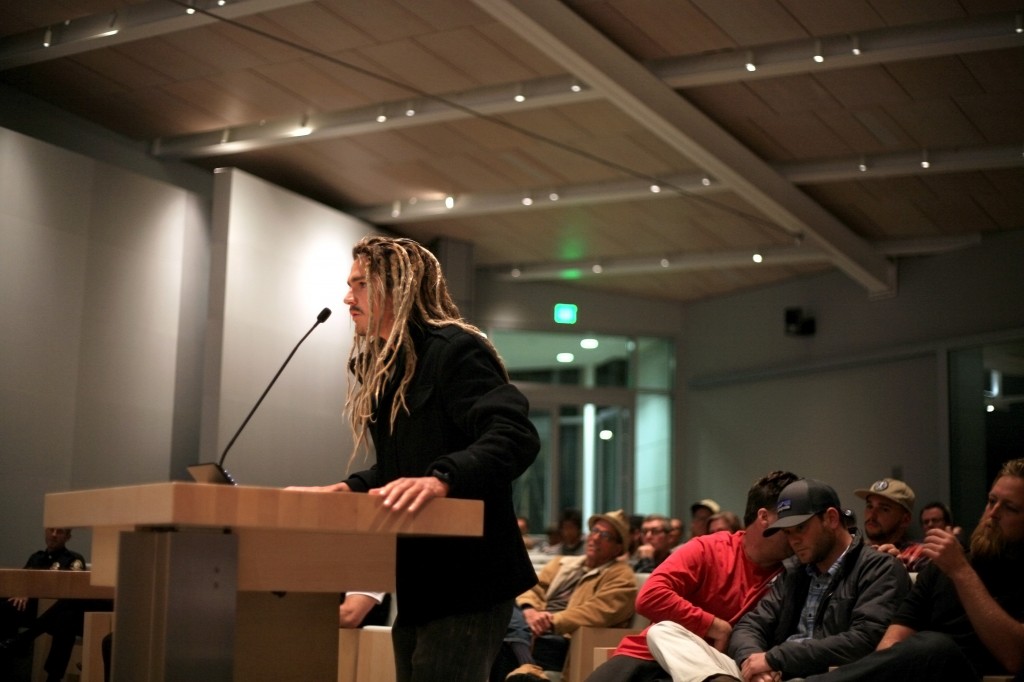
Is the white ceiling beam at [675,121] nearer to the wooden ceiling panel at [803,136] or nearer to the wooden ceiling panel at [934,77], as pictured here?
the wooden ceiling panel at [803,136]

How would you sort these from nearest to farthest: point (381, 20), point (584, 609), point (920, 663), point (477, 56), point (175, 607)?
point (175, 607), point (920, 663), point (584, 609), point (381, 20), point (477, 56)

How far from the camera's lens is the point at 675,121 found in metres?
7.50

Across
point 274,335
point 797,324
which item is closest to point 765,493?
point 274,335

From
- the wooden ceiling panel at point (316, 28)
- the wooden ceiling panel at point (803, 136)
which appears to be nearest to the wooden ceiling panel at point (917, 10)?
the wooden ceiling panel at point (803, 136)

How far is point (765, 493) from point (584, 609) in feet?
7.65

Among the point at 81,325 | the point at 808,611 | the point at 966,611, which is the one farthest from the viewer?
the point at 81,325

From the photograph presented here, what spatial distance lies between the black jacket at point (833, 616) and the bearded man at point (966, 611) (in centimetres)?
9

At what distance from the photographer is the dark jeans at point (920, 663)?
2.95 metres

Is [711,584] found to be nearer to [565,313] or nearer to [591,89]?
[591,89]

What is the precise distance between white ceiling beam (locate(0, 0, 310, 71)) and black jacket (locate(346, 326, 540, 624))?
4.39 metres

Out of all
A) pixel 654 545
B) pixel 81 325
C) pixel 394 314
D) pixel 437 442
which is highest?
pixel 81 325

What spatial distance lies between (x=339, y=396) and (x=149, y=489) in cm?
803

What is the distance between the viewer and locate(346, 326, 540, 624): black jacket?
6.76 ft

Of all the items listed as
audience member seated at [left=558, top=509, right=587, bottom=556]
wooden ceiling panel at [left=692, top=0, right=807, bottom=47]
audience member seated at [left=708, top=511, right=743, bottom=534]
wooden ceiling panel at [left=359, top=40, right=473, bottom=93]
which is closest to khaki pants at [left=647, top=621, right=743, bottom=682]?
wooden ceiling panel at [left=692, top=0, right=807, bottom=47]
